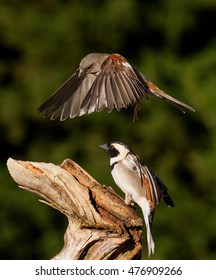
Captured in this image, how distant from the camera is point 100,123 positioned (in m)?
7.69

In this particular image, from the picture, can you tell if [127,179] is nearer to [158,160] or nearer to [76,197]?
[76,197]

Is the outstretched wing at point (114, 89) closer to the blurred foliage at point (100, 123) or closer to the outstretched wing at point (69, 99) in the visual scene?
the outstretched wing at point (69, 99)

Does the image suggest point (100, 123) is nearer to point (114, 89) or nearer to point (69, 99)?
point (69, 99)

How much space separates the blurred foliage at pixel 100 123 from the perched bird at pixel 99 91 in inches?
125

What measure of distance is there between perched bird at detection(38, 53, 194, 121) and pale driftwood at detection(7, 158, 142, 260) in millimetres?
243

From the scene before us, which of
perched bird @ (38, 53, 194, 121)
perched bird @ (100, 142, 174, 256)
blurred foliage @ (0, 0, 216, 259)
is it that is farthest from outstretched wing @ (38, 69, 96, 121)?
blurred foliage @ (0, 0, 216, 259)

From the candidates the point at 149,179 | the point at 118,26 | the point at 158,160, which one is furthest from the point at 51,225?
the point at 149,179

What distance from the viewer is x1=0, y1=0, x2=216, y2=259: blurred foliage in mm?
7625

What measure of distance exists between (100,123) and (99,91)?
3.77 meters

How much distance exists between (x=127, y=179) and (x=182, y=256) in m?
3.88

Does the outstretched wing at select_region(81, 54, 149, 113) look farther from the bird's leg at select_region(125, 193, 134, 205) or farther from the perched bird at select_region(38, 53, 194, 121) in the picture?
the bird's leg at select_region(125, 193, 134, 205)

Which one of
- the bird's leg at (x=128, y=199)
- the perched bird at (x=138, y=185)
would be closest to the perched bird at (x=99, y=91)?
the perched bird at (x=138, y=185)

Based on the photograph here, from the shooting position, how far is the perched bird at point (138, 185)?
3.80m

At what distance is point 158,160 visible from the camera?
7.84m
